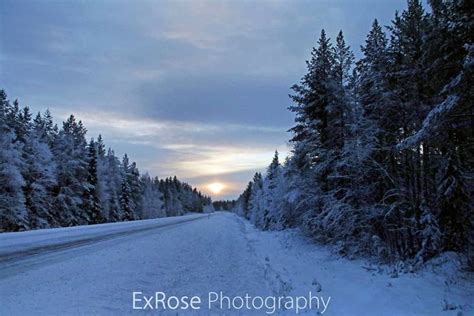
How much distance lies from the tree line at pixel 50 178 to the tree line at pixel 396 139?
23.8m

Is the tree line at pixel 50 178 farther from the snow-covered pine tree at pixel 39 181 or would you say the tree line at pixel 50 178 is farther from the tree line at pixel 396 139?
the tree line at pixel 396 139

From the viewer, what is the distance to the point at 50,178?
39.7 meters

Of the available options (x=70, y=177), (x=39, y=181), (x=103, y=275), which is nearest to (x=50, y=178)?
(x=39, y=181)

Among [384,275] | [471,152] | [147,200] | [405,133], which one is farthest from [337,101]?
[147,200]

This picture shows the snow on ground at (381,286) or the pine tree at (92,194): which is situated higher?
the pine tree at (92,194)

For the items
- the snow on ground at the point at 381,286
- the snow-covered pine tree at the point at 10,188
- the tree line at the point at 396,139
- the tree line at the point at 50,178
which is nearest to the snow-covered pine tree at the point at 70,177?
the tree line at the point at 50,178

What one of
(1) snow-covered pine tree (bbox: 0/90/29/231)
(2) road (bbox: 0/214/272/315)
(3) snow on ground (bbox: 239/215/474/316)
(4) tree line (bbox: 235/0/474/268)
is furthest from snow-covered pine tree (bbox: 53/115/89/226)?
(3) snow on ground (bbox: 239/215/474/316)

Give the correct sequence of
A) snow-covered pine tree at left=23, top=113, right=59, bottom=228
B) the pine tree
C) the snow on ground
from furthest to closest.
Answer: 1. the pine tree
2. snow-covered pine tree at left=23, top=113, right=59, bottom=228
3. the snow on ground

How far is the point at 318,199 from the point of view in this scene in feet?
72.2

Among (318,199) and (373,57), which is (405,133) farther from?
(318,199)

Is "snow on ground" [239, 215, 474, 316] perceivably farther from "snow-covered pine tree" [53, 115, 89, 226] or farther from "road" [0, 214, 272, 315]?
"snow-covered pine tree" [53, 115, 89, 226]

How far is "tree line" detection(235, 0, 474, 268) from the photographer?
35.9 feet

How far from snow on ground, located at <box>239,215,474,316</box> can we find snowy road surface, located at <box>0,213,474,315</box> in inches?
0.9

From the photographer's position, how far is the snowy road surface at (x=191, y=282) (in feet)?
26.7
